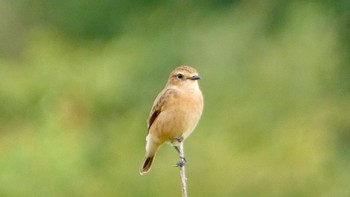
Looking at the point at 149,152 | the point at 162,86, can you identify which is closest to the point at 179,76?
the point at 149,152

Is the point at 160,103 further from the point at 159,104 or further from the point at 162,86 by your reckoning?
the point at 162,86

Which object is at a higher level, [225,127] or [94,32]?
[94,32]

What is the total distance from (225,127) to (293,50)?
2.85m

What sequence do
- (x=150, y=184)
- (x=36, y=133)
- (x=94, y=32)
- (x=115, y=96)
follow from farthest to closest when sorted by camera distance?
(x=94, y=32) → (x=115, y=96) → (x=36, y=133) → (x=150, y=184)

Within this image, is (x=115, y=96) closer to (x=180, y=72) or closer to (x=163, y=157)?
(x=163, y=157)

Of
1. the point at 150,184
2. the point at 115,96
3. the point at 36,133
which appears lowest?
the point at 150,184

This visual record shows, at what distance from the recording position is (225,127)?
496 inches

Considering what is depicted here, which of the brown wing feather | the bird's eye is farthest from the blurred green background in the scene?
the bird's eye

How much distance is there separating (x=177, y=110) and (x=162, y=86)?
672 cm

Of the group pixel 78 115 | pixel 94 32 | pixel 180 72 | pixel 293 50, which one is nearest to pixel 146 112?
pixel 78 115

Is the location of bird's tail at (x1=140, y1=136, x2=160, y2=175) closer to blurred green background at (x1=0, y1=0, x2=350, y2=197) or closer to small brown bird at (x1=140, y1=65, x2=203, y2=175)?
small brown bird at (x1=140, y1=65, x2=203, y2=175)

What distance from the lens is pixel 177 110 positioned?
6.62 metres

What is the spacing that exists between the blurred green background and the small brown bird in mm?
3499

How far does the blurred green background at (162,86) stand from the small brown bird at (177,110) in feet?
11.5
